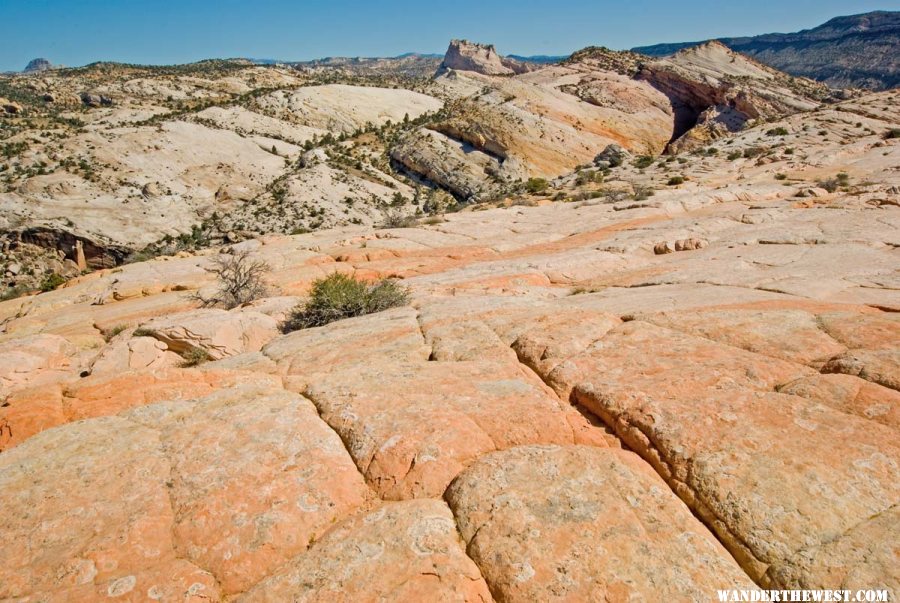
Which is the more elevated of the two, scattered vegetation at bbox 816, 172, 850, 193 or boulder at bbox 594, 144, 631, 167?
boulder at bbox 594, 144, 631, 167

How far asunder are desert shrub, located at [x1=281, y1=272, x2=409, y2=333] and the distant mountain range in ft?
423

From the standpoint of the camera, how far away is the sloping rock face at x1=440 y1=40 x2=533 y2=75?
17650 cm

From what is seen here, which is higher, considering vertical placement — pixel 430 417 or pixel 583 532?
pixel 430 417

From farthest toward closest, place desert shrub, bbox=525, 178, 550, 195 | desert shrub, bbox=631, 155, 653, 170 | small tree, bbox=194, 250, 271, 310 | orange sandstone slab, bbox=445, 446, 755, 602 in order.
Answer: desert shrub, bbox=631, 155, 653, 170
desert shrub, bbox=525, 178, 550, 195
small tree, bbox=194, 250, 271, 310
orange sandstone slab, bbox=445, 446, 755, 602

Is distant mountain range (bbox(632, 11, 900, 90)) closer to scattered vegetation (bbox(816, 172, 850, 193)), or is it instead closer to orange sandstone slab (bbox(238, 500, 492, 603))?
scattered vegetation (bbox(816, 172, 850, 193))

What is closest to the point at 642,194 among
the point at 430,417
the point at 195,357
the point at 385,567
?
the point at 195,357

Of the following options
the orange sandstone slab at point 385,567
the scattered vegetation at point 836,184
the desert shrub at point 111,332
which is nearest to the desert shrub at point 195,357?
the desert shrub at point 111,332

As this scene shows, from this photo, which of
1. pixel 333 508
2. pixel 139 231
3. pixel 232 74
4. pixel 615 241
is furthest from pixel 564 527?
pixel 232 74

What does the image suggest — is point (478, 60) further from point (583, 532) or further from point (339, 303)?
point (583, 532)

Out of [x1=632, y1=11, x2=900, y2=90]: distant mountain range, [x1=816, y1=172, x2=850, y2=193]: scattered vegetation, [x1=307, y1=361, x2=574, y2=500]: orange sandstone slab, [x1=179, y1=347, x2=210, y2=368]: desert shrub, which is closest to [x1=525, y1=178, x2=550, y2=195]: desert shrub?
[x1=816, y1=172, x2=850, y2=193]: scattered vegetation

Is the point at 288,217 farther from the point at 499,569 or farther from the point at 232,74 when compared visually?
the point at 232,74

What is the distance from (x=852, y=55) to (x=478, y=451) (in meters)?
214

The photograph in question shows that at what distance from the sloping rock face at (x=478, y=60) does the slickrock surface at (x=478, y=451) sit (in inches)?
7267

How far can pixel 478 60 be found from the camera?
177m
